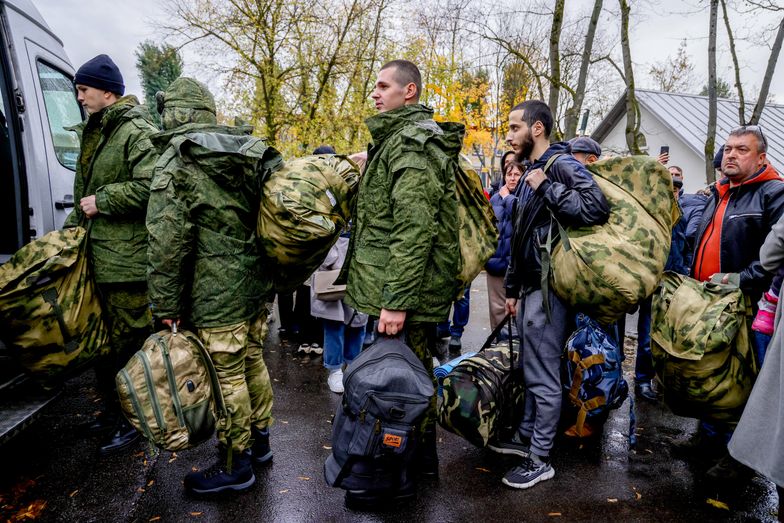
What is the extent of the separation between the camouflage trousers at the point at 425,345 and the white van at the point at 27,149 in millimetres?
2279

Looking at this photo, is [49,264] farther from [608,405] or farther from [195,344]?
[608,405]

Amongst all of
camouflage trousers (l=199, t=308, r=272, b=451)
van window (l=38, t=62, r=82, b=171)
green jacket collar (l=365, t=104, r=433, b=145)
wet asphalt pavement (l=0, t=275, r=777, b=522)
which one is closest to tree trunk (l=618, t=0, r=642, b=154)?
wet asphalt pavement (l=0, t=275, r=777, b=522)

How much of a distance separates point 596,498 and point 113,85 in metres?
4.07

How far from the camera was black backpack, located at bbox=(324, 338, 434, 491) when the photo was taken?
2.27 metres

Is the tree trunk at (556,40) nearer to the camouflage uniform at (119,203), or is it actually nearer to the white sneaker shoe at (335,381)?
the white sneaker shoe at (335,381)

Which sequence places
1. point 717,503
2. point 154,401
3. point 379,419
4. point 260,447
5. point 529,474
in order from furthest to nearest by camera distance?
point 260,447
point 529,474
point 717,503
point 154,401
point 379,419

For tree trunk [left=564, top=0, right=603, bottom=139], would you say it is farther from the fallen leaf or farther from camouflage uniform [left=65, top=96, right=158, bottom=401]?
camouflage uniform [left=65, top=96, right=158, bottom=401]

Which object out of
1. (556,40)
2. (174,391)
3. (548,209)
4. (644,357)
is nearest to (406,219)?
(548,209)

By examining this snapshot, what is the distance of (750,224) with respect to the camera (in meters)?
3.11

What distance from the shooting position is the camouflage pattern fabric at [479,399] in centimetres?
300

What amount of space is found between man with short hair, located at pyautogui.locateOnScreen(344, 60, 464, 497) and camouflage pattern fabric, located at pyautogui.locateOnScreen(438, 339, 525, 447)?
0.28 m

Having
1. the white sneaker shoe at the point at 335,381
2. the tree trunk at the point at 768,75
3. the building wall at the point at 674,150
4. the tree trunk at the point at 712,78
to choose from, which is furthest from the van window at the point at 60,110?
the building wall at the point at 674,150

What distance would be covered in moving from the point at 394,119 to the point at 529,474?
2315mm

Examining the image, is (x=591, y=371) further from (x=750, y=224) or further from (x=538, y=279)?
(x=750, y=224)
